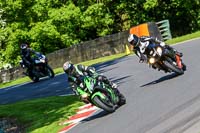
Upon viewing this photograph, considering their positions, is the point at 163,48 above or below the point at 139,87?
above

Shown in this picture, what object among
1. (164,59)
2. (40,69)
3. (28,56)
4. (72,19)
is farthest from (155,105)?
(72,19)

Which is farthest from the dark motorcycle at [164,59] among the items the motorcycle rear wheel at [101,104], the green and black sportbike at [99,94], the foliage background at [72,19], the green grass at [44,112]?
the foliage background at [72,19]

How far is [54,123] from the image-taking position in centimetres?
1380

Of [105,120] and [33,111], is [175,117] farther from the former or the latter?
[33,111]

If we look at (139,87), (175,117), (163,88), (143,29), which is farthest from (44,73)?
(175,117)

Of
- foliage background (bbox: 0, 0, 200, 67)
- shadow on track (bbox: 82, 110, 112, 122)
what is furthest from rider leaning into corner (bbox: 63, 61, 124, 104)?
foliage background (bbox: 0, 0, 200, 67)

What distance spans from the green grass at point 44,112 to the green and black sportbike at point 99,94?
122 centimetres

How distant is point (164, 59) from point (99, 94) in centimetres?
279

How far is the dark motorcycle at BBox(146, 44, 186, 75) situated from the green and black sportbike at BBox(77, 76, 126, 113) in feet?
7.25

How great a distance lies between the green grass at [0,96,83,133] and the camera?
45.5 ft

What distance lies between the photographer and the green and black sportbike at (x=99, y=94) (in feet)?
40.2

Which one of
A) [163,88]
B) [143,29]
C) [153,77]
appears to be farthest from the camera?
[143,29]

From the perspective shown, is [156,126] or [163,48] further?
[163,48]

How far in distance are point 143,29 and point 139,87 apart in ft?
47.0
